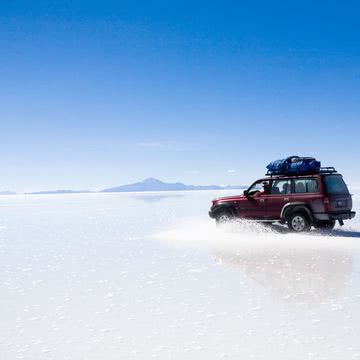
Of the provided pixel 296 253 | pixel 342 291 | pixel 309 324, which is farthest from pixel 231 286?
pixel 296 253

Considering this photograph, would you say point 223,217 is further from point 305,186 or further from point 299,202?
point 305,186

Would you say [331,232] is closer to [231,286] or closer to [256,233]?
[256,233]

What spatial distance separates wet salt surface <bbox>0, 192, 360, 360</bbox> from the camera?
5.15m

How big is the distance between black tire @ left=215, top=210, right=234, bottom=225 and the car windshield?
11.8 ft

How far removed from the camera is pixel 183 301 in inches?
283

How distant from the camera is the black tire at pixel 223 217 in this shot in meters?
Answer: 17.7

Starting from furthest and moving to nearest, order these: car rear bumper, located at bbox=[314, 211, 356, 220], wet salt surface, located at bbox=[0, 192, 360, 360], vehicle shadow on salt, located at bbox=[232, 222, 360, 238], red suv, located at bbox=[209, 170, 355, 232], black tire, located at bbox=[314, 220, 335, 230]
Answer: black tire, located at bbox=[314, 220, 335, 230]
vehicle shadow on salt, located at bbox=[232, 222, 360, 238]
red suv, located at bbox=[209, 170, 355, 232]
car rear bumper, located at bbox=[314, 211, 356, 220]
wet salt surface, located at bbox=[0, 192, 360, 360]

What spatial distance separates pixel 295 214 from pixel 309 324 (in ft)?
34.9

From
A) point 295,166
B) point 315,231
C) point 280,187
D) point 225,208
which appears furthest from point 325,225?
point 225,208

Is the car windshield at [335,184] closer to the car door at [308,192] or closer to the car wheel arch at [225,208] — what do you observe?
the car door at [308,192]

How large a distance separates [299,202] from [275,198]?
3.06 ft

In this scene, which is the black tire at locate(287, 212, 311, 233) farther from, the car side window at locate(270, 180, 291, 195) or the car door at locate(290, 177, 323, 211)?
the car side window at locate(270, 180, 291, 195)

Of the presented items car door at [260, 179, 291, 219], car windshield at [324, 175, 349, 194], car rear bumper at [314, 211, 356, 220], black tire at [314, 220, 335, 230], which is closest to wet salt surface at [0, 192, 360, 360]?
car rear bumper at [314, 211, 356, 220]

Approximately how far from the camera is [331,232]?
1672 cm
